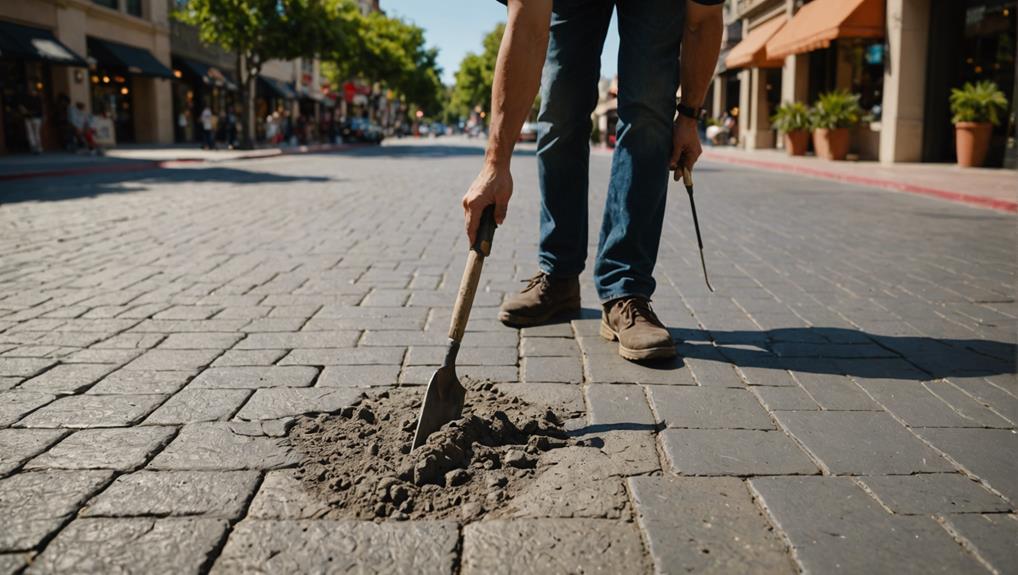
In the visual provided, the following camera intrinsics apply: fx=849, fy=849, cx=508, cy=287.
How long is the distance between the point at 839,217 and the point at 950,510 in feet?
22.2

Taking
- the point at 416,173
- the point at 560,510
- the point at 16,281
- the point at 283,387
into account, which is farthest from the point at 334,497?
the point at 416,173

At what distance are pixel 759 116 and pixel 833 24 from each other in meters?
10.4

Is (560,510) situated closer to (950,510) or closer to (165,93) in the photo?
(950,510)

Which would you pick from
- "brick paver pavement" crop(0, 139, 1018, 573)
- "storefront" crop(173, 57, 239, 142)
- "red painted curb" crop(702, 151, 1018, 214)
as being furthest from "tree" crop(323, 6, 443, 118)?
"brick paver pavement" crop(0, 139, 1018, 573)

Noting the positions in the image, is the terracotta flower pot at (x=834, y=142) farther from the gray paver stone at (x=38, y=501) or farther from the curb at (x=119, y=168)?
the gray paver stone at (x=38, y=501)

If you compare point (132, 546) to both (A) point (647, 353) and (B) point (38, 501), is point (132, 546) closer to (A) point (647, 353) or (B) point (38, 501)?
(B) point (38, 501)

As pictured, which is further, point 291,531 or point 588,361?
point 588,361

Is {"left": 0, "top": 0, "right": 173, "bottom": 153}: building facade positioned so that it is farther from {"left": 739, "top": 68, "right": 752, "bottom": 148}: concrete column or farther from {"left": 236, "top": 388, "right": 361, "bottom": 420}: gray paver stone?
{"left": 236, "top": 388, "right": 361, "bottom": 420}: gray paver stone

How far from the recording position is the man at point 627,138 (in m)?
3.13

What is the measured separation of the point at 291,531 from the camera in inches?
68.8

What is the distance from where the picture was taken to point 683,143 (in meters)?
3.31

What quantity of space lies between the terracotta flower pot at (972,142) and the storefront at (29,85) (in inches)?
812

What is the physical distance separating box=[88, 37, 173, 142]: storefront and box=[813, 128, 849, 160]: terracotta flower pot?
67.7 ft

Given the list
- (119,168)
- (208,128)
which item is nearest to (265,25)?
(208,128)
